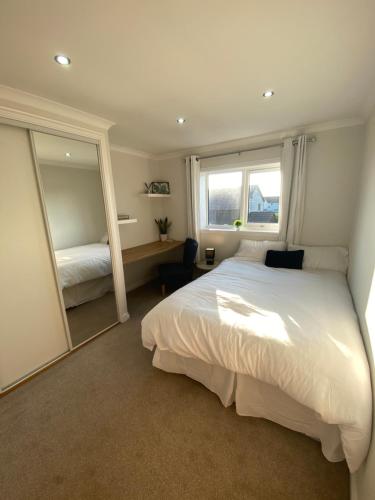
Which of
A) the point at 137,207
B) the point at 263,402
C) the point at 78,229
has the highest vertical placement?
the point at 137,207

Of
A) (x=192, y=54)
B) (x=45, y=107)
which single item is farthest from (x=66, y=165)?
(x=192, y=54)

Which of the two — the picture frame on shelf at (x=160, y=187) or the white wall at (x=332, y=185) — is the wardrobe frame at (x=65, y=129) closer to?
the picture frame on shelf at (x=160, y=187)

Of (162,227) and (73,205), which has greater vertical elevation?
(73,205)

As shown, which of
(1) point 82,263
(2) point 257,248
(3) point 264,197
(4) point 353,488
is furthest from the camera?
(3) point 264,197

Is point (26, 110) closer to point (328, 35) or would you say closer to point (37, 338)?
point (37, 338)

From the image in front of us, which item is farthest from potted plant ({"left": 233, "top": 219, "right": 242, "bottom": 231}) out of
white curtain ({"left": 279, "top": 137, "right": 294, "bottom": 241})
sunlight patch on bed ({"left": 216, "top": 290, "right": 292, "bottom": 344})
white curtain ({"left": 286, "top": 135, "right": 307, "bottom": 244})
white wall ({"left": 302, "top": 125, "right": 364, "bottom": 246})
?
sunlight patch on bed ({"left": 216, "top": 290, "right": 292, "bottom": 344})

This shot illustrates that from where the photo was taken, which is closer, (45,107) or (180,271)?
(45,107)

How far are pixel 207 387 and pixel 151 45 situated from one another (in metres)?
2.40

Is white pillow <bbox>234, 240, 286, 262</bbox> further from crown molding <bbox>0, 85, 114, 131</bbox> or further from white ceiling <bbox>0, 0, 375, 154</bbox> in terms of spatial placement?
crown molding <bbox>0, 85, 114, 131</bbox>

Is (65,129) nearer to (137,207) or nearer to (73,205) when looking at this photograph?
(73,205)

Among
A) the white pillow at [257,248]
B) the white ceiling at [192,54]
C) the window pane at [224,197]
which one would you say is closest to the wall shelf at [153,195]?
the window pane at [224,197]

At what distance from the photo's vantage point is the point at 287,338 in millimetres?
1276

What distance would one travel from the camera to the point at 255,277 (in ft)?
7.64

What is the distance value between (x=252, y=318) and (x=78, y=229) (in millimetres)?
1911
